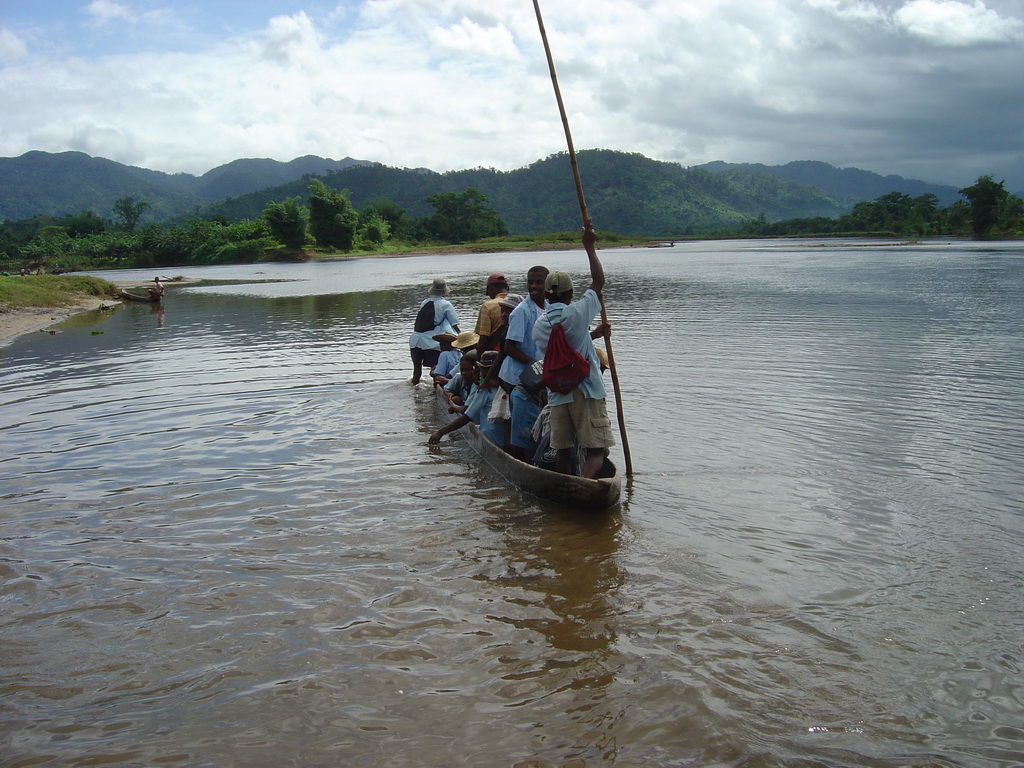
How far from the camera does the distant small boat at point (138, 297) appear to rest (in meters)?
30.2

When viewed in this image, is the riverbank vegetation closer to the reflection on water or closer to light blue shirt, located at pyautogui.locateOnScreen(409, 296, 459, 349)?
light blue shirt, located at pyautogui.locateOnScreen(409, 296, 459, 349)

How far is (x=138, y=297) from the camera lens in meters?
31.7

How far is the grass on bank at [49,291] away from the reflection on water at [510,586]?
1894 centimetres

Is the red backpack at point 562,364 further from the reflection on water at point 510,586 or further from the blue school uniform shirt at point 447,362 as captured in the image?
the blue school uniform shirt at point 447,362

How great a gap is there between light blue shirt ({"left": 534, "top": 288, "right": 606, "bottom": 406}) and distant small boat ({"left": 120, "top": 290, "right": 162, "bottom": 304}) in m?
28.3

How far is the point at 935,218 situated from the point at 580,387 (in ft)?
328

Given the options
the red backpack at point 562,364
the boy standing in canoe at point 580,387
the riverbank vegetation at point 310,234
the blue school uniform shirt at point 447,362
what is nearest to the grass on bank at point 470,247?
the riverbank vegetation at point 310,234

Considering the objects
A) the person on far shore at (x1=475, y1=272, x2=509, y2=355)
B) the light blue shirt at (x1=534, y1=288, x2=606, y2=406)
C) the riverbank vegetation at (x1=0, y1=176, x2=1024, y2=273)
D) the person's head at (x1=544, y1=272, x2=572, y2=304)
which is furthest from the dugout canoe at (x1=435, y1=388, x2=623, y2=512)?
the riverbank vegetation at (x1=0, y1=176, x2=1024, y2=273)

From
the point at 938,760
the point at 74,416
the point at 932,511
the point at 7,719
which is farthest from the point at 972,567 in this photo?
the point at 74,416

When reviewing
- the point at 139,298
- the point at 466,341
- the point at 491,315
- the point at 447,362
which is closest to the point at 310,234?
the point at 139,298

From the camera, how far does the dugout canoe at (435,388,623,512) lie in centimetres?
618

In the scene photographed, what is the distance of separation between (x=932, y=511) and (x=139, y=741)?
20.3 ft

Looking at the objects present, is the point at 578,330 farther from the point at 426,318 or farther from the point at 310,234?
the point at 310,234

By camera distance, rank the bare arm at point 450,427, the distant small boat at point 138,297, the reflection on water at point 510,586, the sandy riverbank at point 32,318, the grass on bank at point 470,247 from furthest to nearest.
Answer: the grass on bank at point 470,247 < the distant small boat at point 138,297 < the sandy riverbank at point 32,318 < the bare arm at point 450,427 < the reflection on water at point 510,586
